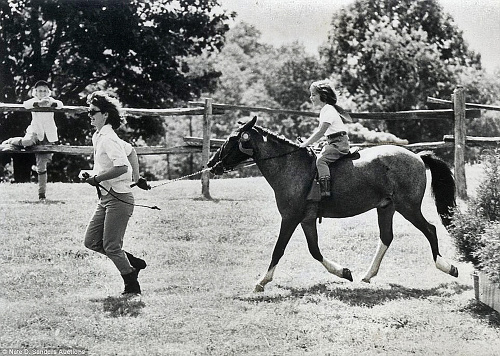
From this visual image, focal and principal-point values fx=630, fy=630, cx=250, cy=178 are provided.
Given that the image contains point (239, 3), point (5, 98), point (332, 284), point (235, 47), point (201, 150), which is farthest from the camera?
point (235, 47)

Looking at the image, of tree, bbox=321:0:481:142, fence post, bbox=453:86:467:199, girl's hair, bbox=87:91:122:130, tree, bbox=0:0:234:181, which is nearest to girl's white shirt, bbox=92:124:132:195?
girl's hair, bbox=87:91:122:130

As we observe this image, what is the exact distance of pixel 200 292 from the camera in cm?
628

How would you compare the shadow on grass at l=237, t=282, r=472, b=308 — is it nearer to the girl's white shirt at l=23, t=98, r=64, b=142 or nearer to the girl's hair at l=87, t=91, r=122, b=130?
the girl's hair at l=87, t=91, r=122, b=130

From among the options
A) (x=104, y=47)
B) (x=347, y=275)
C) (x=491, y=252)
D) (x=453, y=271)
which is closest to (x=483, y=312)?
(x=491, y=252)

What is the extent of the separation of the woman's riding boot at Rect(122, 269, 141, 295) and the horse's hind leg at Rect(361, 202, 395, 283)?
2484mm

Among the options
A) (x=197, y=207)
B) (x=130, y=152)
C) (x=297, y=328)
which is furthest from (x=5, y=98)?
(x=297, y=328)

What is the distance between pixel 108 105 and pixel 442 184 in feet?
12.5

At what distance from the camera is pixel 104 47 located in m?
16.7

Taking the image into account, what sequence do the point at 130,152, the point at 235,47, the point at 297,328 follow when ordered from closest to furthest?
the point at 297,328
the point at 130,152
the point at 235,47

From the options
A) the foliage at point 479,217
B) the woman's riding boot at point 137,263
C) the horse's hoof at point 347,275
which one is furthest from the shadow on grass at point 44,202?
the foliage at point 479,217

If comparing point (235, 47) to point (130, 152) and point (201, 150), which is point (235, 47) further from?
point (130, 152)

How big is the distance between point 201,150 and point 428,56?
1215cm

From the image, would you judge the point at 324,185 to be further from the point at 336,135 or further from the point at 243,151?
the point at 243,151

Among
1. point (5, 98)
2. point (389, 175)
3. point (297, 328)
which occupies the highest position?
point (5, 98)
